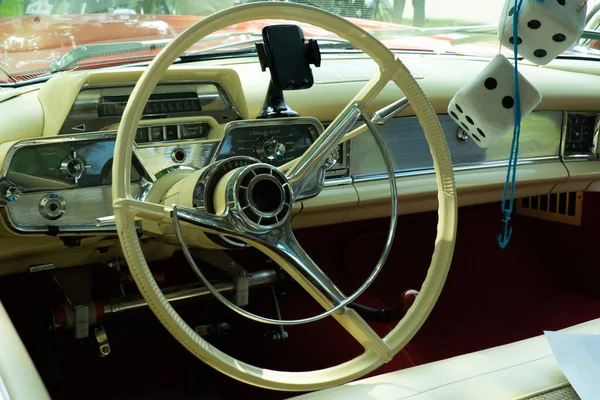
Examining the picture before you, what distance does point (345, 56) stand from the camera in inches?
86.7

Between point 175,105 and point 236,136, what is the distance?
198mm

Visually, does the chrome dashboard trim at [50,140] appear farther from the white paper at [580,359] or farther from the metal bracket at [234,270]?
the white paper at [580,359]

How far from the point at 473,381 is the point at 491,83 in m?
0.60

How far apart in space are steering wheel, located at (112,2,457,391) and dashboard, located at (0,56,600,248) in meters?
0.18

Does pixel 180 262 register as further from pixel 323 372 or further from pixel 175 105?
pixel 323 372

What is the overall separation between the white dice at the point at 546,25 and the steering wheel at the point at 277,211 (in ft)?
0.72

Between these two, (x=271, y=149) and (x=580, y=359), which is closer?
(x=580, y=359)

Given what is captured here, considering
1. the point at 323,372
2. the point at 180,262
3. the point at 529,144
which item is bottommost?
the point at 180,262

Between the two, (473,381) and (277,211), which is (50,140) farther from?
(473,381)

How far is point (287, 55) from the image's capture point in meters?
1.32

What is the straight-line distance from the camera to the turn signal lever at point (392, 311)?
1439 millimetres

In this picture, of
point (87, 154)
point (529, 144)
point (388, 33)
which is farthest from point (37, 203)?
point (529, 144)

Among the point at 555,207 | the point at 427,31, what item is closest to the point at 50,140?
the point at 427,31

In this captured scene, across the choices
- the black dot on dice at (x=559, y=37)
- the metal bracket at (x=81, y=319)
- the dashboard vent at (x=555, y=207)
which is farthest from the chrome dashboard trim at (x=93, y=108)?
the dashboard vent at (x=555, y=207)
